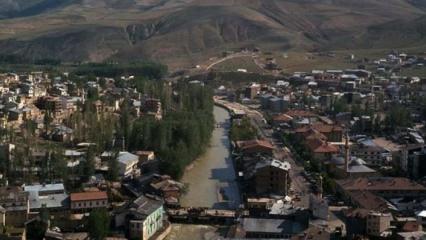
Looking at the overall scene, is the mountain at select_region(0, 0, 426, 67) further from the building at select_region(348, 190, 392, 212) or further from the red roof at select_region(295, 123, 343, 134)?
the building at select_region(348, 190, 392, 212)

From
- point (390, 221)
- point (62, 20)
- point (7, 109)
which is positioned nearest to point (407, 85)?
point (7, 109)

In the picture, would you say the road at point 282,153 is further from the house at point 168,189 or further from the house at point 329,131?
the house at point 168,189

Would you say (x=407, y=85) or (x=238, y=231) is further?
(x=407, y=85)

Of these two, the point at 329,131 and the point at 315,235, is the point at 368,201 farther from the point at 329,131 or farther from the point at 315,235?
the point at 329,131

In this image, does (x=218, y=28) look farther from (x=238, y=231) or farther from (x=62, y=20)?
(x=238, y=231)

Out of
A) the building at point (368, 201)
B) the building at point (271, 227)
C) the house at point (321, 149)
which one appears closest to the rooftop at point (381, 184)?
the building at point (368, 201)

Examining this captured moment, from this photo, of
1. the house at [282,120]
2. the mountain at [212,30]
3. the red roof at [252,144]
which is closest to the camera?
the red roof at [252,144]
